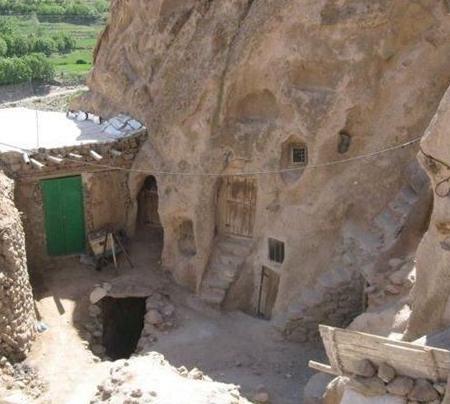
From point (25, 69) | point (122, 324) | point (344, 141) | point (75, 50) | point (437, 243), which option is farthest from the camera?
point (75, 50)

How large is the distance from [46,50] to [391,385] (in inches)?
2432

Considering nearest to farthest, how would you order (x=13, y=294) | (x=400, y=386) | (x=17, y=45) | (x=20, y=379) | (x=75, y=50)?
(x=400, y=386)
(x=20, y=379)
(x=13, y=294)
(x=17, y=45)
(x=75, y=50)

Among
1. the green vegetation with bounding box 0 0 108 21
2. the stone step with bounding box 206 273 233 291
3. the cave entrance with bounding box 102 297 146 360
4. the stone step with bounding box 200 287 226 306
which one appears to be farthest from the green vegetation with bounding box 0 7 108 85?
the stone step with bounding box 200 287 226 306

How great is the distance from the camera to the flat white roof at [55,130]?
1867cm

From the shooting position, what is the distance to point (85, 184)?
62.3 feet

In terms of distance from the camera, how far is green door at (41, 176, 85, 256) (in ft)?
61.1

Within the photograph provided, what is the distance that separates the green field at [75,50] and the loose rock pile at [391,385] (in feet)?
149

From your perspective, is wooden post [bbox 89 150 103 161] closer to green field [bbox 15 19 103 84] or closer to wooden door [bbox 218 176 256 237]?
wooden door [bbox 218 176 256 237]

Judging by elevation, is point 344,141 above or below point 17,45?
above

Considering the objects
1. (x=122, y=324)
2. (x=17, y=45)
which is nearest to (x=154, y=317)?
(x=122, y=324)

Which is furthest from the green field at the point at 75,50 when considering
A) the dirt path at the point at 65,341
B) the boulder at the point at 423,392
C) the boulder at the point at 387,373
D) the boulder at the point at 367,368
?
the boulder at the point at 423,392

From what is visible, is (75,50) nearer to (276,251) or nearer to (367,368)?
(276,251)

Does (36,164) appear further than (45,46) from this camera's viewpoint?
No

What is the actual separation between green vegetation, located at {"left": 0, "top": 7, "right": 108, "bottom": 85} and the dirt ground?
2835 cm
